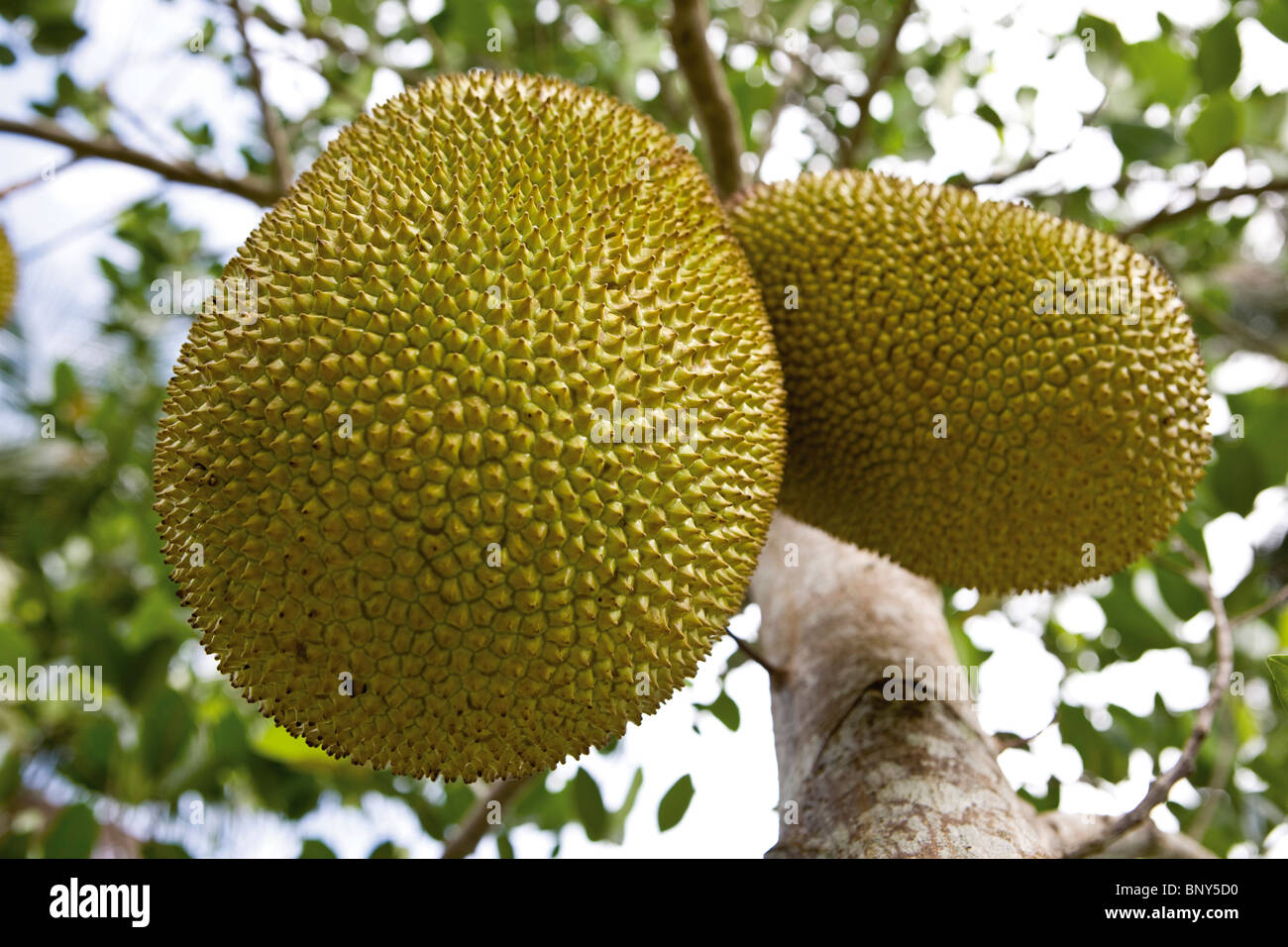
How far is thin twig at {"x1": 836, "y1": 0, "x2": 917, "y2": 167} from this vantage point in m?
2.04

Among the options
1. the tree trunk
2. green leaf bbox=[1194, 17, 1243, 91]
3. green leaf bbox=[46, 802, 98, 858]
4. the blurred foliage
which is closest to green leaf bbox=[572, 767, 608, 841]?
the blurred foliage

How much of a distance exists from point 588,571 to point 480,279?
0.36 metres

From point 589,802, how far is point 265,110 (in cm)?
174

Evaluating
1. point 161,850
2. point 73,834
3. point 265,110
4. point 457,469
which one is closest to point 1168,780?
point 457,469

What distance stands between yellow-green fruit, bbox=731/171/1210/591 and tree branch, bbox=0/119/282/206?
1.39 meters

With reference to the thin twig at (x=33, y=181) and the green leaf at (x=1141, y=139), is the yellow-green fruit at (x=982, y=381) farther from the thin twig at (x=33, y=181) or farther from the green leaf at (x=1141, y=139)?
the thin twig at (x=33, y=181)

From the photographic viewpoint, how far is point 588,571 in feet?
3.33

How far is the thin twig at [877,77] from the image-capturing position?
2039 mm

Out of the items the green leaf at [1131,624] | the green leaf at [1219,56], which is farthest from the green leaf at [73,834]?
the green leaf at [1219,56]

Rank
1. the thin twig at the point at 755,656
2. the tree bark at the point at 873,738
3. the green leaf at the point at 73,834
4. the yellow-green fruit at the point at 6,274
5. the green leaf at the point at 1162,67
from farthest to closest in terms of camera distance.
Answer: the yellow-green fruit at the point at 6,274 → the green leaf at the point at 1162,67 → the green leaf at the point at 73,834 → the thin twig at the point at 755,656 → the tree bark at the point at 873,738

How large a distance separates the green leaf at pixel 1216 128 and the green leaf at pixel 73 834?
2544 mm
